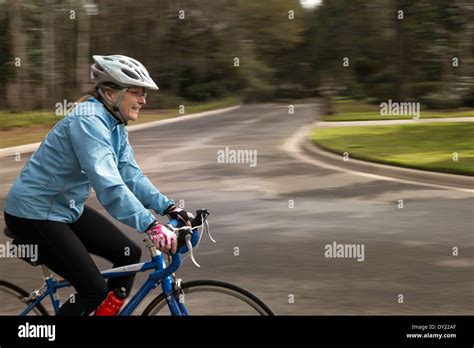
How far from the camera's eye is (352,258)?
696cm

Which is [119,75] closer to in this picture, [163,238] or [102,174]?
[102,174]

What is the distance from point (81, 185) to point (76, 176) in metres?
0.05

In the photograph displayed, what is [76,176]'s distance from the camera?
3.41 m

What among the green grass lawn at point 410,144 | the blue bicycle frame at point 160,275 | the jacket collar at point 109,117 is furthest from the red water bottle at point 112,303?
the green grass lawn at point 410,144

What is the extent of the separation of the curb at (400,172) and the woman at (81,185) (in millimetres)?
9031

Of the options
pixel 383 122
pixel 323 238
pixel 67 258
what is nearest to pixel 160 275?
pixel 67 258

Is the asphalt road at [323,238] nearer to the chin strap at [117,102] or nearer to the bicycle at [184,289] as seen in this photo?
the bicycle at [184,289]

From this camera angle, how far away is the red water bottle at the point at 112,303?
11.4ft

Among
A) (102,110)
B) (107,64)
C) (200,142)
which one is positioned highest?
(107,64)

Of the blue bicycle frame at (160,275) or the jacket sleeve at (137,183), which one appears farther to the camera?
the jacket sleeve at (137,183)

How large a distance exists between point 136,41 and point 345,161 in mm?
41492

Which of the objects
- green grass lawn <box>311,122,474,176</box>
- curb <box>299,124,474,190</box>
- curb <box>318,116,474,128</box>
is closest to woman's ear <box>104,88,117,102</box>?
curb <box>299,124,474,190</box>
